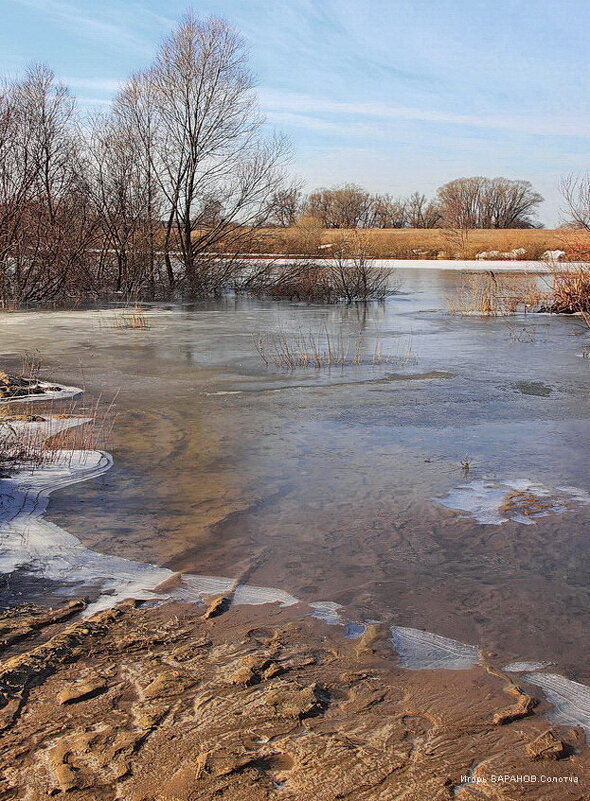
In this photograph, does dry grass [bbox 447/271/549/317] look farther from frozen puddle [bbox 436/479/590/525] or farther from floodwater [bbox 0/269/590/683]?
frozen puddle [bbox 436/479/590/525]

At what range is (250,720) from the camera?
3.03 meters

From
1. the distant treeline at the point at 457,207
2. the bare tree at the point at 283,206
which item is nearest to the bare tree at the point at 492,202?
the distant treeline at the point at 457,207

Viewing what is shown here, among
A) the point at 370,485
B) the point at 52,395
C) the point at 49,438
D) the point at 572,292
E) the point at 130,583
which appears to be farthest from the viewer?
the point at 572,292

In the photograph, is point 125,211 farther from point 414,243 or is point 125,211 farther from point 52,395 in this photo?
point 414,243

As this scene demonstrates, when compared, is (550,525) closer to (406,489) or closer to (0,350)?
(406,489)

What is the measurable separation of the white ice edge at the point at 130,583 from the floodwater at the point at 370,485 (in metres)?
0.10

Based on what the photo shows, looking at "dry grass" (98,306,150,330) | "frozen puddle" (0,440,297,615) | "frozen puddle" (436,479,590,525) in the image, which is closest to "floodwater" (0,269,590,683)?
"frozen puddle" (436,479,590,525)

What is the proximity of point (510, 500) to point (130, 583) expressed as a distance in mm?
3061

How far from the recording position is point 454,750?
2.90 metres

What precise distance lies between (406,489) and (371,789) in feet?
12.2

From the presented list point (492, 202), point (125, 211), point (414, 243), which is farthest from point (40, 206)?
point (492, 202)

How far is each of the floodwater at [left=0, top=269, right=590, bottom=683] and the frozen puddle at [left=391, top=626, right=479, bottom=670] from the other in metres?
0.09

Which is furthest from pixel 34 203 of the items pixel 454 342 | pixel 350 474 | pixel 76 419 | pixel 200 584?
pixel 200 584

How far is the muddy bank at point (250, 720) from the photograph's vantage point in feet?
8.77
